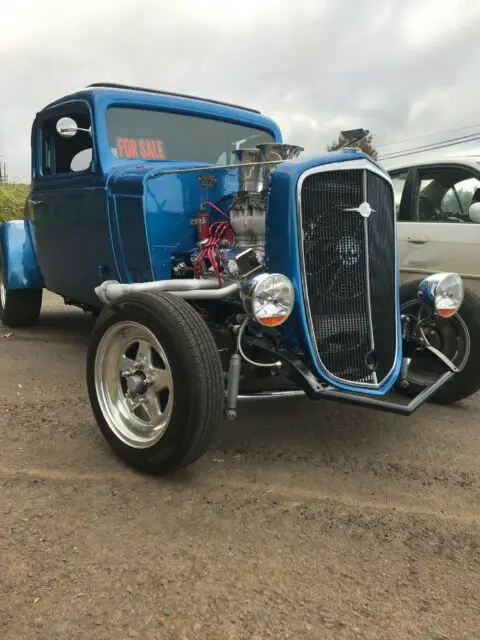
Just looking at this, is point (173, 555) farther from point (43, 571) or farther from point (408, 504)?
point (408, 504)

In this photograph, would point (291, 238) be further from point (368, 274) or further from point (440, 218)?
point (440, 218)

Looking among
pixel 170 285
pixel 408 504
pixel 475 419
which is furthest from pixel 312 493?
pixel 475 419

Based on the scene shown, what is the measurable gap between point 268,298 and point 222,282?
813 millimetres

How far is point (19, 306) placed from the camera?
21.0 ft

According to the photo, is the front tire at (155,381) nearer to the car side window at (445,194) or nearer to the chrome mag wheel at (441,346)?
the chrome mag wheel at (441,346)

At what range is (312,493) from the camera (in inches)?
111

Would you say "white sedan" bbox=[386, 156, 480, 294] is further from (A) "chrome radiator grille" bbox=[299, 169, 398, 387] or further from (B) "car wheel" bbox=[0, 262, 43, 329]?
(B) "car wheel" bbox=[0, 262, 43, 329]

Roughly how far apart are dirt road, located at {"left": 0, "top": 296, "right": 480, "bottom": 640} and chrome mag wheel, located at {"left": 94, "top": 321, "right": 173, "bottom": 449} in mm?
215

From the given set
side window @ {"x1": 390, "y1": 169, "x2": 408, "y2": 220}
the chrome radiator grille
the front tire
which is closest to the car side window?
side window @ {"x1": 390, "y1": 169, "x2": 408, "y2": 220}

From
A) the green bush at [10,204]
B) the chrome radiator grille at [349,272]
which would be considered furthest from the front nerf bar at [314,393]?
the green bush at [10,204]

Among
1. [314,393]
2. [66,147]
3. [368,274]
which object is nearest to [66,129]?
[66,147]

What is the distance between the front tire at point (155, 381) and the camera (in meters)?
2.69

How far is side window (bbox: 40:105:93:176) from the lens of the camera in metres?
4.49

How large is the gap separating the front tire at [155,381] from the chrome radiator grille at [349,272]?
0.70 metres
